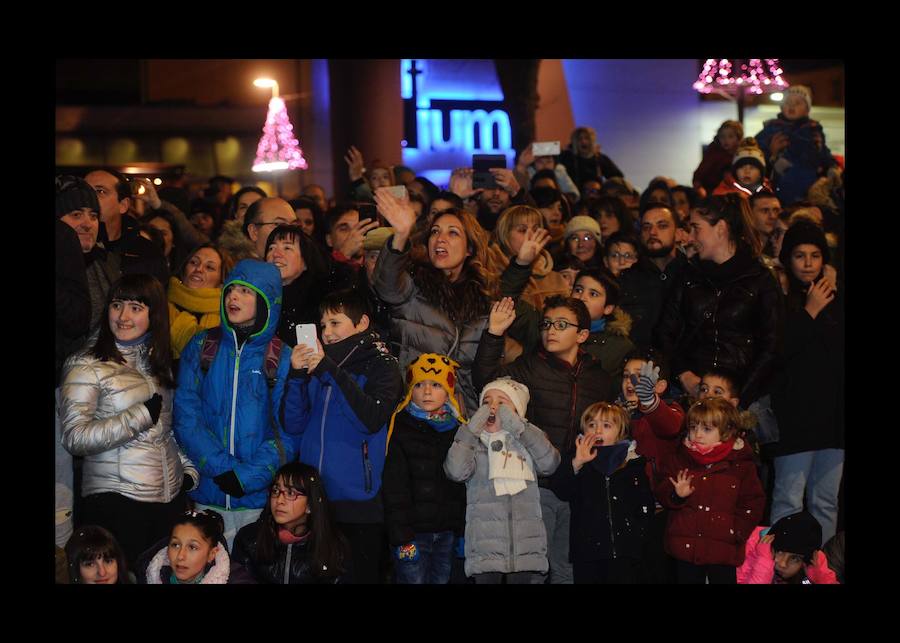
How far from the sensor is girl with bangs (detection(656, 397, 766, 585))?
5789 mm

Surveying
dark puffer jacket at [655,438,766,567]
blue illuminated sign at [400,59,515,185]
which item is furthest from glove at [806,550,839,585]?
blue illuminated sign at [400,59,515,185]

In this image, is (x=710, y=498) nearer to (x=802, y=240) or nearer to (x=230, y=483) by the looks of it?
(x=802, y=240)

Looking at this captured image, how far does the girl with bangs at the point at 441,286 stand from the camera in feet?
20.1

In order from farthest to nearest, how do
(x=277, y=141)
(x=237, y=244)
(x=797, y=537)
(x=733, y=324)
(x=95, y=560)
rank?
(x=277, y=141) < (x=237, y=244) < (x=733, y=324) < (x=797, y=537) < (x=95, y=560)

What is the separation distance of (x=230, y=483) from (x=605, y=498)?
5.90ft

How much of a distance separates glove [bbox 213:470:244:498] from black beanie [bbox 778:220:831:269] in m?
3.47

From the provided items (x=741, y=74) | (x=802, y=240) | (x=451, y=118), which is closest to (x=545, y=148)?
(x=802, y=240)

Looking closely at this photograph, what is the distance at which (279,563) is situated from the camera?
546 centimetres

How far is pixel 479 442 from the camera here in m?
5.84

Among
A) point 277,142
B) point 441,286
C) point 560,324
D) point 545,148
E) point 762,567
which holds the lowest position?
point 762,567

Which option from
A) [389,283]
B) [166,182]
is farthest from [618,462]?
[166,182]

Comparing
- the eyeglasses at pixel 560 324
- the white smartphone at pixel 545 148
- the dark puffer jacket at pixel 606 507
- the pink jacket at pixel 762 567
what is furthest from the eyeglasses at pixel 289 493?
the white smartphone at pixel 545 148

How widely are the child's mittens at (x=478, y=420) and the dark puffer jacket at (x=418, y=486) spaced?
0.65 feet

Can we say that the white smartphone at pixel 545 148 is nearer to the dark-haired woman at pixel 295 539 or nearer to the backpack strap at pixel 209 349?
the backpack strap at pixel 209 349
